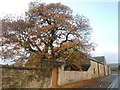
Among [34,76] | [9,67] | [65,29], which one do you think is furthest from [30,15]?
[9,67]

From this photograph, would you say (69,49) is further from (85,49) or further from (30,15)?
(30,15)

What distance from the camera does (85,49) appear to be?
15.8m

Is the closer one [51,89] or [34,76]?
[34,76]

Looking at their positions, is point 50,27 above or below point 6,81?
above

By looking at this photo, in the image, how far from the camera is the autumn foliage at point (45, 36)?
13900 millimetres

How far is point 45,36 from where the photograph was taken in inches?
578

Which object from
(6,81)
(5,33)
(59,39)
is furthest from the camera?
(59,39)

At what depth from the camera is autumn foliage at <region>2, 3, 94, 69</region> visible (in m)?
13.9

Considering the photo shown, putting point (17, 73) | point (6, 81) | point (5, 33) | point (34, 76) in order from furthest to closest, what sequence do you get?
point (5, 33) → point (34, 76) → point (17, 73) → point (6, 81)

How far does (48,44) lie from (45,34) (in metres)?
0.81

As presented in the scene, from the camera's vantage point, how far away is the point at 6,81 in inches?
397

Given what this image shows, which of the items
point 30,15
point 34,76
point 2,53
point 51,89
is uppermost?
point 30,15

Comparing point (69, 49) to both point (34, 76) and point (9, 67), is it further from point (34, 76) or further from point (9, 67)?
point (9, 67)

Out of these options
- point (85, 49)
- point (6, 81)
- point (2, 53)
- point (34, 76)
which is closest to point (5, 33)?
point (2, 53)
